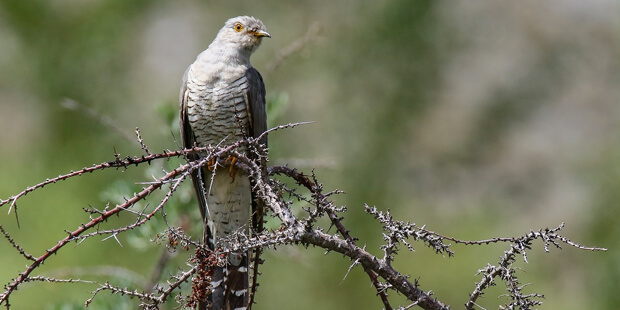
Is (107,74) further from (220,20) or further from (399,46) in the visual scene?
(399,46)

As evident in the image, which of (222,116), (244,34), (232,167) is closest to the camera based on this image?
(232,167)

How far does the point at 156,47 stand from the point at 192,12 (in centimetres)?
110

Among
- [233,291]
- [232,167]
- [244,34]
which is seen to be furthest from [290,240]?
[244,34]

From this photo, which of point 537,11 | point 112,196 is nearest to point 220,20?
point 537,11

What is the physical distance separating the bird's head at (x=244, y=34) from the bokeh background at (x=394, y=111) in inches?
137

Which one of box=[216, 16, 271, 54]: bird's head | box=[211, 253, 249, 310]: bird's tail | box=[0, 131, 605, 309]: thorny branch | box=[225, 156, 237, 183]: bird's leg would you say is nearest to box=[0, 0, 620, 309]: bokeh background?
box=[216, 16, 271, 54]: bird's head

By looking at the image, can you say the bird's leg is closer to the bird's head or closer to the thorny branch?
the bird's head

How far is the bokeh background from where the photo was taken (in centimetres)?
859

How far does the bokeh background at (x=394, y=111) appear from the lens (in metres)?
8.59

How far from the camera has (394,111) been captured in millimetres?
11758

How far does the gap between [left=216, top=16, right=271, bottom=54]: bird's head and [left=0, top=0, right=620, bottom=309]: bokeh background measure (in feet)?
11.4

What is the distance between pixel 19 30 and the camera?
11.0 meters

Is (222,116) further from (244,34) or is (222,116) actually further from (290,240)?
(290,240)

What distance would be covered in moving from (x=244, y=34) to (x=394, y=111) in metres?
8.08
